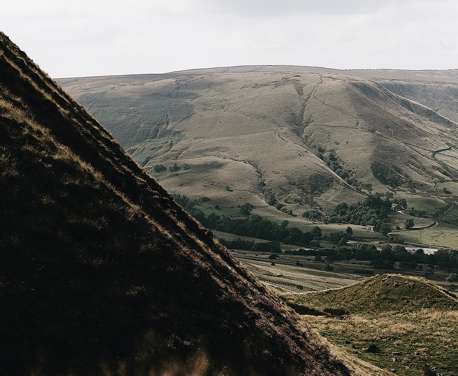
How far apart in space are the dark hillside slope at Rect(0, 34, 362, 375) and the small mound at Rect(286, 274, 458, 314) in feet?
119

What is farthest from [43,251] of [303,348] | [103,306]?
[303,348]

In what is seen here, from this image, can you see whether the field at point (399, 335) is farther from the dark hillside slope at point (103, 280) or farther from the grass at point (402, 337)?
the dark hillside slope at point (103, 280)

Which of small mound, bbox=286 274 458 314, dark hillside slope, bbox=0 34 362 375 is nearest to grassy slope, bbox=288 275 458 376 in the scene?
small mound, bbox=286 274 458 314

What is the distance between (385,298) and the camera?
69.2 m

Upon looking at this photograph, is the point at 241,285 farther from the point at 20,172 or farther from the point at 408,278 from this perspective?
the point at 408,278

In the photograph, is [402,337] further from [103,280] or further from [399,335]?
[103,280]

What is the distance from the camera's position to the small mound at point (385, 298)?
66.1m

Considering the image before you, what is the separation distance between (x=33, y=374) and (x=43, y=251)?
19.2 feet

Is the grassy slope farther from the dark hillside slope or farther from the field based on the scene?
the dark hillside slope

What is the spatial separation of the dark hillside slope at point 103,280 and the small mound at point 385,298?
36191 millimetres

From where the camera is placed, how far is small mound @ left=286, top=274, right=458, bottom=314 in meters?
66.1

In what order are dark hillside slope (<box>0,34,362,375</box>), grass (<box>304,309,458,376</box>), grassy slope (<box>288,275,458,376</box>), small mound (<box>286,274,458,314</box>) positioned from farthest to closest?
small mound (<box>286,274,458,314</box>) → grassy slope (<box>288,275,458,376</box>) → grass (<box>304,309,458,376</box>) → dark hillside slope (<box>0,34,362,375</box>)

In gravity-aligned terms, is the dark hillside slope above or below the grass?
above

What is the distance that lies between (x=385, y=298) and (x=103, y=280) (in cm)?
5365
